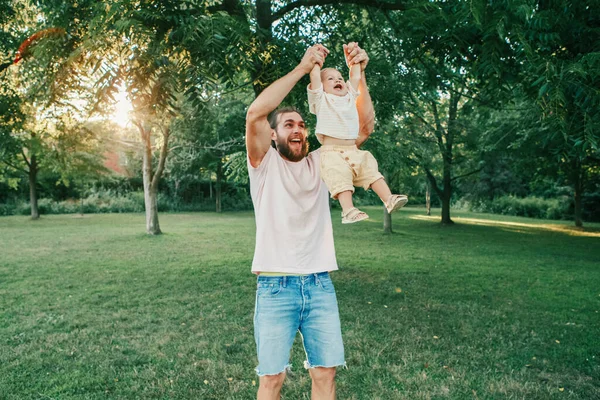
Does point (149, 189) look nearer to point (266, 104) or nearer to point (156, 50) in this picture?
point (156, 50)

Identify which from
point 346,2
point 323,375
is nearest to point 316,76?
point 323,375

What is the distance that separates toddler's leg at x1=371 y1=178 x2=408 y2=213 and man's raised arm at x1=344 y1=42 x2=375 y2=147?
0.32 m

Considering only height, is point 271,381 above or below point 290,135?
below

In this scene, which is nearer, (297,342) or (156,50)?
(156,50)

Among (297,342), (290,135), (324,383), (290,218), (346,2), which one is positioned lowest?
(297,342)

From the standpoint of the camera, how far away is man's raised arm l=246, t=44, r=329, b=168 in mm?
2504

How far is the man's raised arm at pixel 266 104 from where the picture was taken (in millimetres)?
2504

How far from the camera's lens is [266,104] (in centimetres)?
250

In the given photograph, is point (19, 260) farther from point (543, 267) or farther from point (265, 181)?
point (543, 267)

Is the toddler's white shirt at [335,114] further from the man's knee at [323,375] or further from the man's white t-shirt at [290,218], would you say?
the man's knee at [323,375]

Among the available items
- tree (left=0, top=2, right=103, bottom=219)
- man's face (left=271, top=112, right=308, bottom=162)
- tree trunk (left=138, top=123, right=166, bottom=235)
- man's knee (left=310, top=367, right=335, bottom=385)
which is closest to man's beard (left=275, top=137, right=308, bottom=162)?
man's face (left=271, top=112, right=308, bottom=162)

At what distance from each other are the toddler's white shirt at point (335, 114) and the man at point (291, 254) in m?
0.17

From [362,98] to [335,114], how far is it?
35 centimetres

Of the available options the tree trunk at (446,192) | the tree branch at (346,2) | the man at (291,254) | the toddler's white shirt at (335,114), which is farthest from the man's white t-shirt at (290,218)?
the tree trunk at (446,192)
